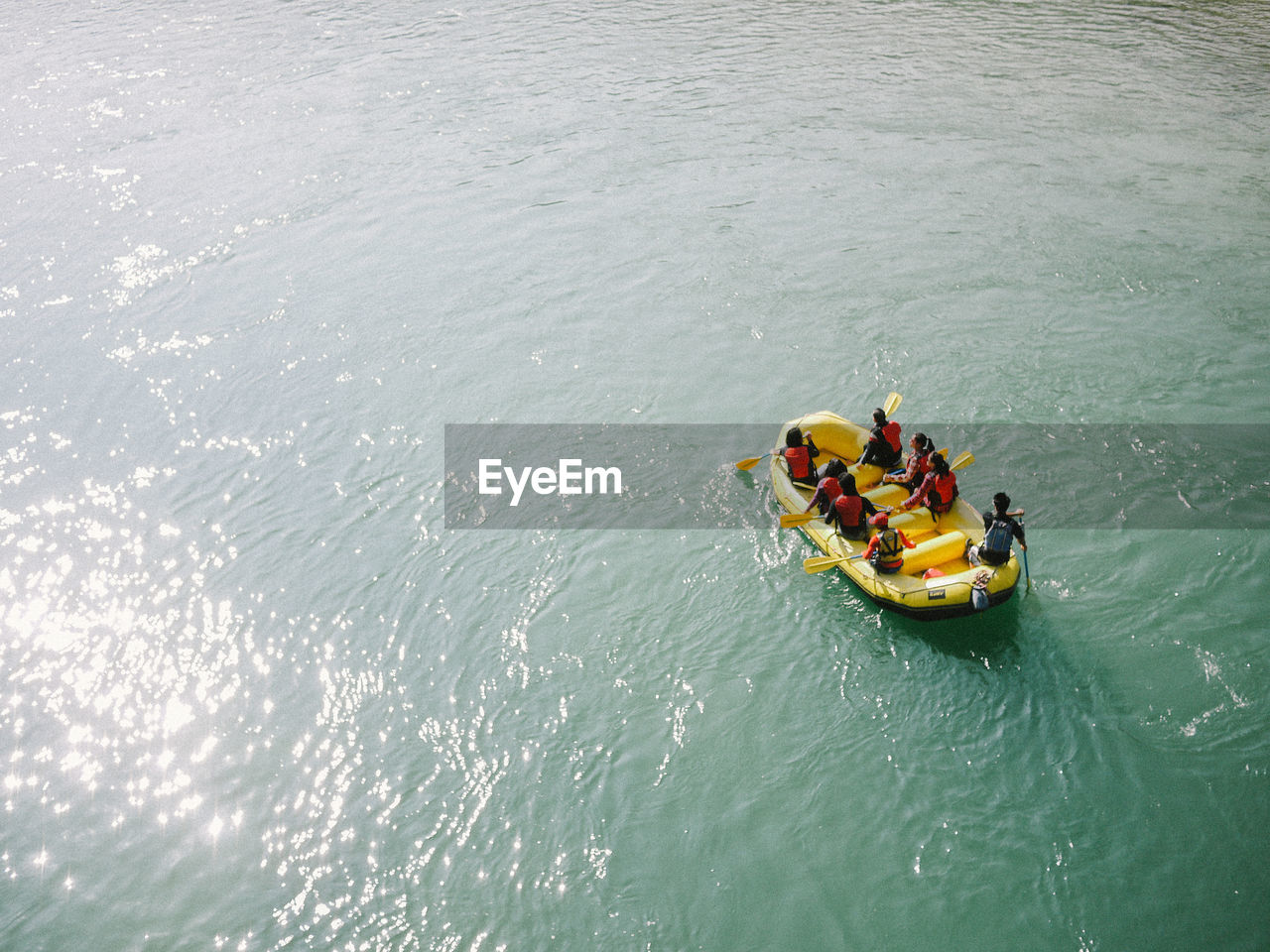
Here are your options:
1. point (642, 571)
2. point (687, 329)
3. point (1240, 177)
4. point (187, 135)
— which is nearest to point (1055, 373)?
point (687, 329)

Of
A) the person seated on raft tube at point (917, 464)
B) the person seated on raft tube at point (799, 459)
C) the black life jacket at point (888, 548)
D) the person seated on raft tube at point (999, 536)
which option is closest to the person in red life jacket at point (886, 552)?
the black life jacket at point (888, 548)

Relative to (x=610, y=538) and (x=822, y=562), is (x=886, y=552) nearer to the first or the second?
(x=822, y=562)

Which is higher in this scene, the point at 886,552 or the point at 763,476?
the point at 886,552

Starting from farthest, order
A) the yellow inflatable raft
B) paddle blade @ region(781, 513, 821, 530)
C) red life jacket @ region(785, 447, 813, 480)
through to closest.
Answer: red life jacket @ region(785, 447, 813, 480), paddle blade @ region(781, 513, 821, 530), the yellow inflatable raft

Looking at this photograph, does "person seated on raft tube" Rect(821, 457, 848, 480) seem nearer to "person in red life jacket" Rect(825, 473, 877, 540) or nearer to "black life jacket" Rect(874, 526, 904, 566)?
"person in red life jacket" Rect(825, 473, 877, 540)
